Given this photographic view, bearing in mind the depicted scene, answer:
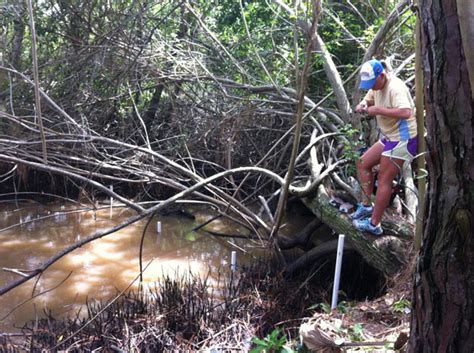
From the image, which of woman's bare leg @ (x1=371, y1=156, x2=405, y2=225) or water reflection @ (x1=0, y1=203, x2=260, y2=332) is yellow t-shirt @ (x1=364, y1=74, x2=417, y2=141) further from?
water reflection @ (x1=0, y1=203, x2=260, y2=332)

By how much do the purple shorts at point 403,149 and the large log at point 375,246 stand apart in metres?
0.68

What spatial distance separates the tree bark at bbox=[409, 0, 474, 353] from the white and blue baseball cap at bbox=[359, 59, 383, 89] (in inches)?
77.3

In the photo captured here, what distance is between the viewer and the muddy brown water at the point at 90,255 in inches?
187

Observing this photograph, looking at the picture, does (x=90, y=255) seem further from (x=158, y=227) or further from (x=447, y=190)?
(x=447, y=190)

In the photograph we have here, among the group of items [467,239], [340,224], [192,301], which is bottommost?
[192,301]

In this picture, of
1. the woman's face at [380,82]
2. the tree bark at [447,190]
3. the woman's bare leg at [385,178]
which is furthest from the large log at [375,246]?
the tree bark at [447,190]

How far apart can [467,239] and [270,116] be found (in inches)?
202

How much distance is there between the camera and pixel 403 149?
3.70 metres

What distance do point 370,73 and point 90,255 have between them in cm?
385

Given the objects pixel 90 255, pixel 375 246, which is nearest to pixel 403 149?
pixel 375 246

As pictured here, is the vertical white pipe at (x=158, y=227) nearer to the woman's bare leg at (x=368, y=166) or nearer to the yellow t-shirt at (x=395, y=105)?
the woman's bare leg at (x=368, y=166)

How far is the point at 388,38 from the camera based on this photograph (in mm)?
5570

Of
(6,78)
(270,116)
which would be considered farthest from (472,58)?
(6,78)

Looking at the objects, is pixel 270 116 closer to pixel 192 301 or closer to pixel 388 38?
pixel 388 38
